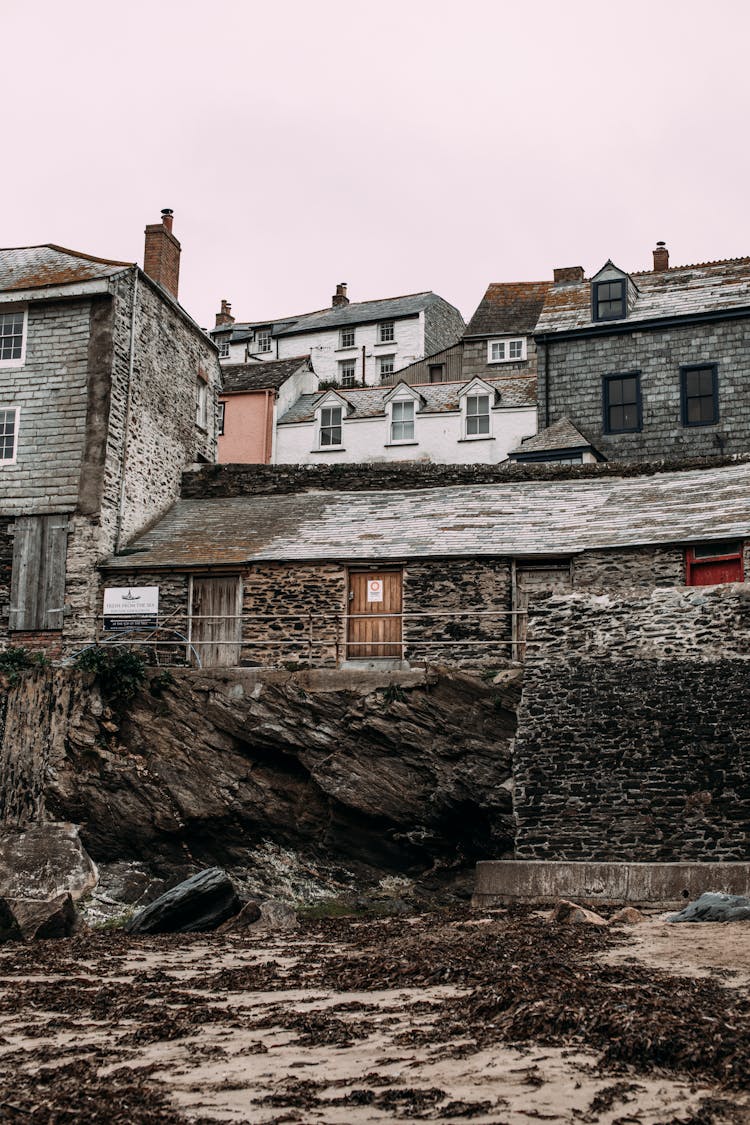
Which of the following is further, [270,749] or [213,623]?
[213,623]

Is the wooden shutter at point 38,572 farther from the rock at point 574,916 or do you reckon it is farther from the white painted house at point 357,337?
the white painted house at point 357,337

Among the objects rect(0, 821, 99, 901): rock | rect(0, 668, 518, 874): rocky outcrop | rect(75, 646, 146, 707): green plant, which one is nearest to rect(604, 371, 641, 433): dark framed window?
rect(0, 668, 518, 874): rocky outcrop

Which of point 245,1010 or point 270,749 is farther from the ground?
point 270,749

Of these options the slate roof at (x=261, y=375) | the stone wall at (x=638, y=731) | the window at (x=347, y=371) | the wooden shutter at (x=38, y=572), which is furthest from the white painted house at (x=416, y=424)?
the stone wall at (x=638, y=731)

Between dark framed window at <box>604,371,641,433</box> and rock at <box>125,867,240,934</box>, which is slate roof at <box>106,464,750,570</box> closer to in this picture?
dark framed window at <box>604,371,641,433</box>

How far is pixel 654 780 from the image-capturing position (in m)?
17.1

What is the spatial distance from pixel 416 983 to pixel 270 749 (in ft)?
31.3

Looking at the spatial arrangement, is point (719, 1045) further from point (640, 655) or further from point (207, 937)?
point (640, 655)

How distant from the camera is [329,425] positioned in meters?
38.6

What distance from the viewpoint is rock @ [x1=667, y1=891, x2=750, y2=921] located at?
1342 centimetres

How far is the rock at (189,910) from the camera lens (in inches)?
635

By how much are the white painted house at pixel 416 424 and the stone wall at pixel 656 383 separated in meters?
2.92

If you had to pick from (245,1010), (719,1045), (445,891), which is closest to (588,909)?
(445,891)

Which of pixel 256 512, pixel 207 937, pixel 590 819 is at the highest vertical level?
pixel 256 512
